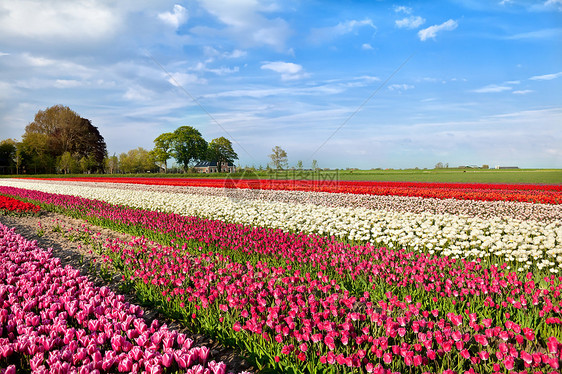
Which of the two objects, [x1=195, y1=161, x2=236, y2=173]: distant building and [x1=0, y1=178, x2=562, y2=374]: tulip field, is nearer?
[x1=0, y1=178, x2=562, y2=374]: tulip field

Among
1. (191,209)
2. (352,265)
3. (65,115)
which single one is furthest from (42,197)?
(65,115)

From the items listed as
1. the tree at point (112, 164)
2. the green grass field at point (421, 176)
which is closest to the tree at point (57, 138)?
the tree at point (112, 164)

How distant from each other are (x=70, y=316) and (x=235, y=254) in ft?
10.7

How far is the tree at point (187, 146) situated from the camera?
7106 centimetres

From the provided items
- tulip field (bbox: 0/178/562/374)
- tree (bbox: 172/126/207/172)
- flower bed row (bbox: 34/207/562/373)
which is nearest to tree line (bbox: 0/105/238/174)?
tree (bbox: 172/126/207/172)

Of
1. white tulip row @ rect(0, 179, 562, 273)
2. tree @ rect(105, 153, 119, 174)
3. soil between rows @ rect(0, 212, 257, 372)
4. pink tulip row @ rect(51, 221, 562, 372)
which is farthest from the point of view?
tree @ rect(105, 153, 119, 174)

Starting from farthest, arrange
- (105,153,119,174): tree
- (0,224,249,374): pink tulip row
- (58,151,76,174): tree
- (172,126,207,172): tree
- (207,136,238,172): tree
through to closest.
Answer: (207,136,238,172): tree < (105,153,119,174): tree < (172,126,207,172): tree < (58,151,76,174): tree < (0,224,249,374): pink tulip row

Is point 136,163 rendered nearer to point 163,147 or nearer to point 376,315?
point 163,147

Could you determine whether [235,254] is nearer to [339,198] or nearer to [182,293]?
[182,293]

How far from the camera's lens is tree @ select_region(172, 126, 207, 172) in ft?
233

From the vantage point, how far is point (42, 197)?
1767cm

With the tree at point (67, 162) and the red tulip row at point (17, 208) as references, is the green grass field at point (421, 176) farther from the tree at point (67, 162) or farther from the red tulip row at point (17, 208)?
the red tulip row at point (17, 208)

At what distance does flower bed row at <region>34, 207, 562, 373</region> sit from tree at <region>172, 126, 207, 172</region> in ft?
223

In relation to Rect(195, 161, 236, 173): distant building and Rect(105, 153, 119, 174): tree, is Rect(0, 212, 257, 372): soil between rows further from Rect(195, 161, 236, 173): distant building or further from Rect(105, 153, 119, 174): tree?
Rect(195, 161, 236, 173): distant building
